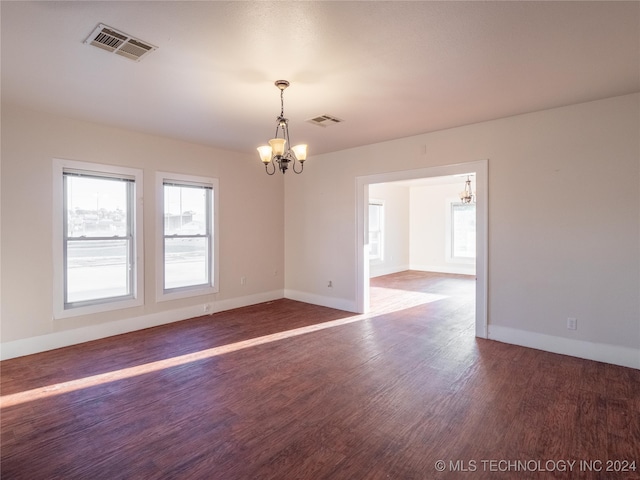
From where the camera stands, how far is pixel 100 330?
439 cm

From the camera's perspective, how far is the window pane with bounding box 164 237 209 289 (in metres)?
5.14

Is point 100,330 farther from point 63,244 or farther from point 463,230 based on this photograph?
point 463,230

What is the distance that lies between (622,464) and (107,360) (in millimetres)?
4522

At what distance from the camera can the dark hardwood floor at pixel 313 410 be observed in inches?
80.6

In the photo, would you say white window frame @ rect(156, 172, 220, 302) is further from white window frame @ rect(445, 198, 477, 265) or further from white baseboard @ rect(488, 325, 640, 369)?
white window frame @ rect(445, 198, 477, 265)

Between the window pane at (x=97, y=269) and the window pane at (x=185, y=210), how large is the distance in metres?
0.72

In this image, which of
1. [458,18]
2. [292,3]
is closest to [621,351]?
[458,18]

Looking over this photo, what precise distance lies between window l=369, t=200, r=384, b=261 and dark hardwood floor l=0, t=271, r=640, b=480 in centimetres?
548

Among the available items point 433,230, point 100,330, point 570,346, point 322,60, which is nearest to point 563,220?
point 570,346

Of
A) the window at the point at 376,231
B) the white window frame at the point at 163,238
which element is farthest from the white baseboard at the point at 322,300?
the window at the point at 376,231

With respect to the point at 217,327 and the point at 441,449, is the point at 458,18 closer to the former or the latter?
the point at 441,449

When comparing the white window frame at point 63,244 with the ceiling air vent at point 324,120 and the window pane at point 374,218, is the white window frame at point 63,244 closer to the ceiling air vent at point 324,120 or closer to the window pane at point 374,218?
the ceiling air vent at point 324,120

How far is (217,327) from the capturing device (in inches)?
190

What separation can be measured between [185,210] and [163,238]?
1.94 ft
